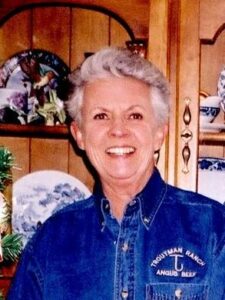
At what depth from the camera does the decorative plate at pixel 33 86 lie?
1.77 meters

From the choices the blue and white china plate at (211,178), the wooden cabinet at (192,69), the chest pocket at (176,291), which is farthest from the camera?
the blue and white china plate at (211,178)

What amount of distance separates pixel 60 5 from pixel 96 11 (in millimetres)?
107

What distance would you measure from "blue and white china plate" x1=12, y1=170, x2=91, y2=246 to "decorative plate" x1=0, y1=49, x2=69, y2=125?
0.17 m

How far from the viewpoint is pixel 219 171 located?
1828mm

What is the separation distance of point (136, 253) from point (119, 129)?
27 centimetres

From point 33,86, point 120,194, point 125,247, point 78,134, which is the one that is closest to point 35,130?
point 33,86

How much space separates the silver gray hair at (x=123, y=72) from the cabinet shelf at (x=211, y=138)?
0.31 metres

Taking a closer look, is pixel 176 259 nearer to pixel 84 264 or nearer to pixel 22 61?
pixel 84 264

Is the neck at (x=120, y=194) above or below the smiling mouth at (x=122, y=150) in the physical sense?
below

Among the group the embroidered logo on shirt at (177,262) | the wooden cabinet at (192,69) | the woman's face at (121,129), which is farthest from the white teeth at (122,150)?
the wooden cabinet at (192,69)

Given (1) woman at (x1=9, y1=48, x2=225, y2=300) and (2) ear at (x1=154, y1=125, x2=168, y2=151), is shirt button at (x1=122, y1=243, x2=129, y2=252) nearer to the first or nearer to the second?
(1) woman at (x1=9, y1=48, x2=225, y2=300)

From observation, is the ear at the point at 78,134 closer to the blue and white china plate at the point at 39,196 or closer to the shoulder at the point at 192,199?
the shoulder at the point at 192,199

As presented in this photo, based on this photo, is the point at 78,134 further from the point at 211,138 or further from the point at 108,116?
the point at 211,138

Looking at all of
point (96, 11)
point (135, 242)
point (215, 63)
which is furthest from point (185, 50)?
point (135, 242)
